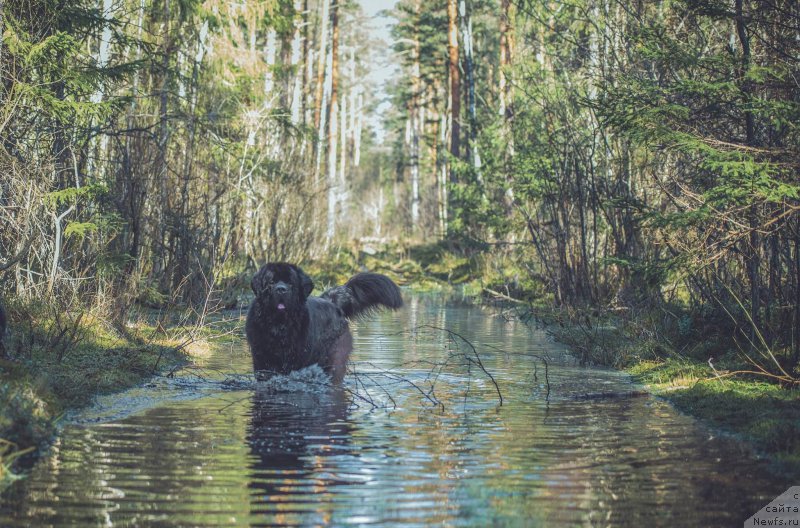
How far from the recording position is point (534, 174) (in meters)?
20.5

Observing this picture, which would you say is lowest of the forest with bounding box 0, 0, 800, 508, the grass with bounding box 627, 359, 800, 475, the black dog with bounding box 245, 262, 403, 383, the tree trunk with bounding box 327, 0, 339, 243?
the grass with bounding box 627, 359, 800, 475

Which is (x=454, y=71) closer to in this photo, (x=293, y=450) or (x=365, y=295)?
(x=365, y=295)

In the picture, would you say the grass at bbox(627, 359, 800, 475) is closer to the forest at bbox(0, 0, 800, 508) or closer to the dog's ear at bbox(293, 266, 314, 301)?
the forest at bbox(0, 0, 800, 508)

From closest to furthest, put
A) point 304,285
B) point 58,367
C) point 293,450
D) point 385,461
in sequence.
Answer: point 385,461 < point 293,450 < point 58,367 < point 304,285

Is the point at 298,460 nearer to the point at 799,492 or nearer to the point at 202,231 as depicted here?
the point at 799,492

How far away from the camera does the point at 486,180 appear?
2894cm

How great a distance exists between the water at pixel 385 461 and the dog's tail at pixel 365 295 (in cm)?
161

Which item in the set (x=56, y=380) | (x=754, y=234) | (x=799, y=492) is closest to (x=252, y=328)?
(x=56, y=380)

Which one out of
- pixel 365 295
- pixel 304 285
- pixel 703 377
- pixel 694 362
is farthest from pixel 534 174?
pixel 304 285

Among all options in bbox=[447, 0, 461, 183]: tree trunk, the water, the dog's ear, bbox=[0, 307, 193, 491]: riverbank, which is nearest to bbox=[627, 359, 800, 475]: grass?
the water

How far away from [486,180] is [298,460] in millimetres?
22687

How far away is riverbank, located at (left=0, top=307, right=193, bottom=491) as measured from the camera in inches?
272

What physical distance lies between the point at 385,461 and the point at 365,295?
5.64m

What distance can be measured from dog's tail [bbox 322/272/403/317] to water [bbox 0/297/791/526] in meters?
1.61
